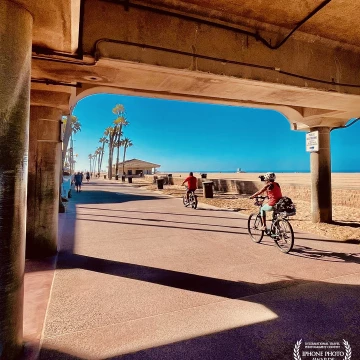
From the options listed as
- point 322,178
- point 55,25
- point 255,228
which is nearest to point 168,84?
point 55,25

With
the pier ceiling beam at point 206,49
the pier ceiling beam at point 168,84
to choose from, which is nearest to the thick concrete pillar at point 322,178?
the pier ceiling beam at point 168,84

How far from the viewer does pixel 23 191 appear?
104 inches

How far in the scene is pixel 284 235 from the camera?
6.19 m

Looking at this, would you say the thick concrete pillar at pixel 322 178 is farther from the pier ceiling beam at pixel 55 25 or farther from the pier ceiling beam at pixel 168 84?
the pier ceiling beam at pixel 55 25

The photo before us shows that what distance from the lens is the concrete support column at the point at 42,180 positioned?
232 inches

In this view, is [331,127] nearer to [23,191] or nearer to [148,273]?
[148,273]

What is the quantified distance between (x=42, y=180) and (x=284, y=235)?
233 inches

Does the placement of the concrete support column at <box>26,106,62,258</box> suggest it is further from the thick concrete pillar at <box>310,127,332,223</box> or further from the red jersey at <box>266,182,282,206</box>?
the thick concrete pillar at <box>310,127,332,223</box>

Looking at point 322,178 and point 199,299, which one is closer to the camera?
point 199,299

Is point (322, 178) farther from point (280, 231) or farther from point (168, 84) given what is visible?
point (168, 84)

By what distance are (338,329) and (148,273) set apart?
3109 millimetres

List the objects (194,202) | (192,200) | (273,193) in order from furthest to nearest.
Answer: (192,200) → (194,202) → (273,193)

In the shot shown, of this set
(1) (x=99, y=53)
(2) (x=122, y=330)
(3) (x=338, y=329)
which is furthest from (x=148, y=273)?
(1) (x=99, y=53)

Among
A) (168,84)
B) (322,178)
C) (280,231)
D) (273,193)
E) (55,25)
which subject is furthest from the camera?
(322,178)
